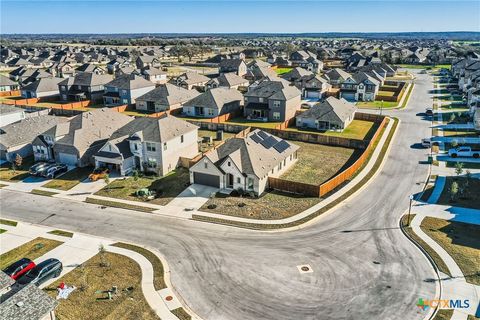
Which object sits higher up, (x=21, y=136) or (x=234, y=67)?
(x=234, y=67)

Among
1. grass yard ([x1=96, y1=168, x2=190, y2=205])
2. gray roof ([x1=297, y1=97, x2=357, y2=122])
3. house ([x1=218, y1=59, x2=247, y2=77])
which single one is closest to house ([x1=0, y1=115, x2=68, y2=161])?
grass yard ([x1=96, y1=168, x2=190, y2=205])

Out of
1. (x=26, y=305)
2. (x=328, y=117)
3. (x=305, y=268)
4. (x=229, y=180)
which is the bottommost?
(x=305, y=268)

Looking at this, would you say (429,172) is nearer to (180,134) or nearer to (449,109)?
(180,134)

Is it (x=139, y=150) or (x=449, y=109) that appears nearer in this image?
(x=139, y=150)

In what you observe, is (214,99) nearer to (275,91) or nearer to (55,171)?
(275,91)

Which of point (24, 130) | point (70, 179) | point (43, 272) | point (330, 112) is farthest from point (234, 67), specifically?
point (43, 272)

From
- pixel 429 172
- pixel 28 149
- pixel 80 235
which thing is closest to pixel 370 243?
pixel 429 172

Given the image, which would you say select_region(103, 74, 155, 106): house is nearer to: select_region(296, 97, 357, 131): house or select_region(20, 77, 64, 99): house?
select_region(20, 77, 64, 99): house
